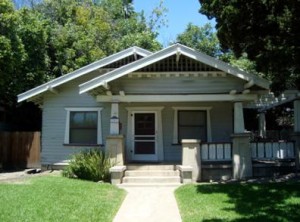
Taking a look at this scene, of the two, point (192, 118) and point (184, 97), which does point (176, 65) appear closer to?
point (184, 97)

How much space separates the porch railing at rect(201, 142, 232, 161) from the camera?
15379 millimetres

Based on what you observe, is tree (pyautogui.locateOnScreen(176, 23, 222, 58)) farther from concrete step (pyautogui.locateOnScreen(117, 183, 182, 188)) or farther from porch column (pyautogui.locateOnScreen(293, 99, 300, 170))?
concrete step (pyautogui.locateOnScreen(117, 183, 182, 188))

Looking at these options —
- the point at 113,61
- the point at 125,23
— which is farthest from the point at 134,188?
the point at 125,23

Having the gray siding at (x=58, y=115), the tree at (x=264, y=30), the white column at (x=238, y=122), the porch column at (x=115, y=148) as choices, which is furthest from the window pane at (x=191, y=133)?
the tree at (x=264, y=30)

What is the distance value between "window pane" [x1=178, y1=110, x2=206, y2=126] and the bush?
401cm

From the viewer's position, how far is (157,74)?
15.9 meters

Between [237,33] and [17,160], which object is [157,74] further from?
[17,160]

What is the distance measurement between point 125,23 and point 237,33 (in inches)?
1093

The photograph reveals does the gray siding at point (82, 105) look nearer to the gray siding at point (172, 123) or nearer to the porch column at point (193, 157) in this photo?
the gray siding at point (172, 123)

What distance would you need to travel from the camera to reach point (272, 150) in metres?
15.5

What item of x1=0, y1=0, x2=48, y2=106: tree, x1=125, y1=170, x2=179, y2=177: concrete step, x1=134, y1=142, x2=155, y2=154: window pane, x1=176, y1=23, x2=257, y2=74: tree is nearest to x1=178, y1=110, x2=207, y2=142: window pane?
x1=134, y1=142, x2=155, y2=154: window pane

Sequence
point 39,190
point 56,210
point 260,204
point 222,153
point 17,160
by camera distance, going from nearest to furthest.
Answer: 1. point 56,210
2. point 260,204
3. point 39,190
4. point 222,153
5. point 17,160

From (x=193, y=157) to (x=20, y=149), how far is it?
10.2 meters

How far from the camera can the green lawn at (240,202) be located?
9047 millimetres
